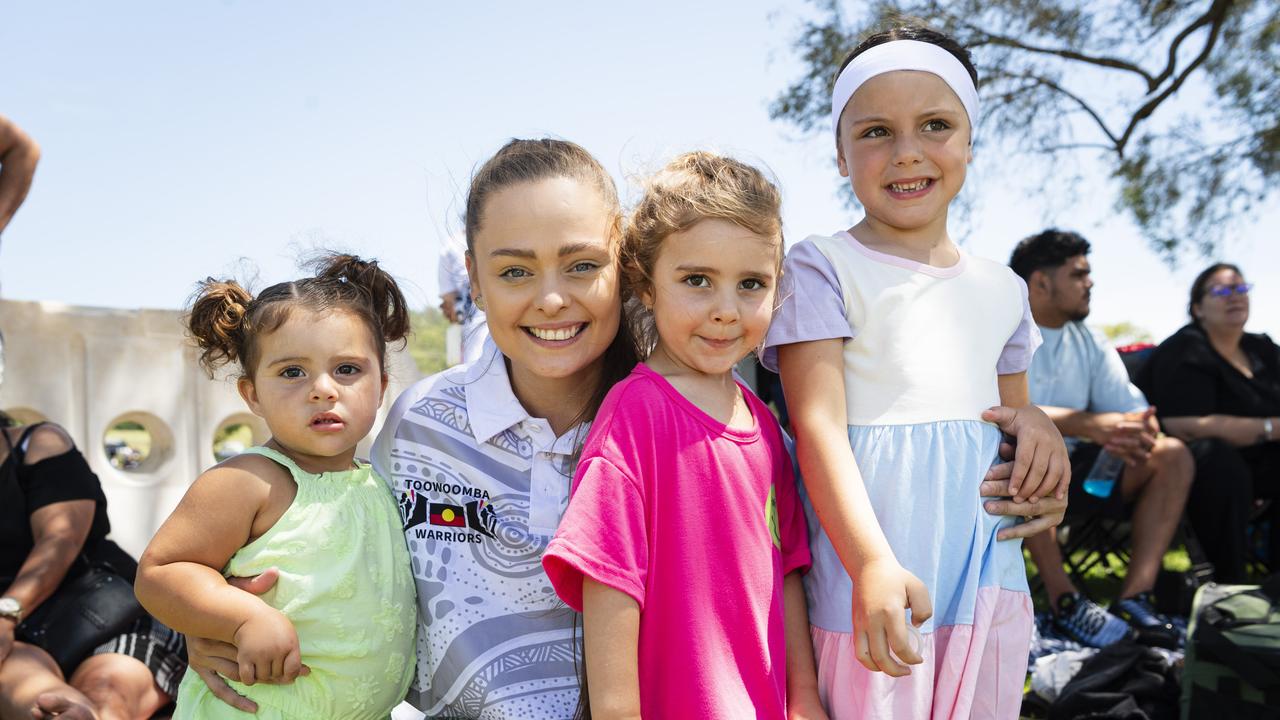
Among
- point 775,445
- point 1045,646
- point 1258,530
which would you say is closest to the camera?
point 775,445

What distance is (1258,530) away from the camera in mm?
6035

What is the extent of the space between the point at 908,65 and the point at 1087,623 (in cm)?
344

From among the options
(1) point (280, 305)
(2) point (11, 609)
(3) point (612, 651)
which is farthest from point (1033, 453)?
(2) point (11, 609)

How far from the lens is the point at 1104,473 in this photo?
5.12m

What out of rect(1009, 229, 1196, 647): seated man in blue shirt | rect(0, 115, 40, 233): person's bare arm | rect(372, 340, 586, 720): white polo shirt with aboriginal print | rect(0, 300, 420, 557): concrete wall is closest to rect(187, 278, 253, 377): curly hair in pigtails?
rect(372, 340, 586, 720): white polo shirt with aboriginal print

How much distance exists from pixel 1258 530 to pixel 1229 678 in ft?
12.1

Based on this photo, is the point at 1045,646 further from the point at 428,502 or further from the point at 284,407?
the point at 284,407

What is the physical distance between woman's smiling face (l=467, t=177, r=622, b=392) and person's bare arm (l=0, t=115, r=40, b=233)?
2804 millimetres

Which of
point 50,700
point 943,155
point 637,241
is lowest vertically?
point 50,700

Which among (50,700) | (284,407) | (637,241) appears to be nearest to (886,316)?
(637,241)

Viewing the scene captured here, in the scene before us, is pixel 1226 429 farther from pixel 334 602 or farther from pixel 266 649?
pixel 266 649

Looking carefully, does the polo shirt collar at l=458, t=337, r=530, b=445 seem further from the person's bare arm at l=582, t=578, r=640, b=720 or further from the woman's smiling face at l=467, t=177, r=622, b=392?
the person's bare arm at l=582, t=578, r=640, b=720

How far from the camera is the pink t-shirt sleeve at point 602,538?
5.10ft

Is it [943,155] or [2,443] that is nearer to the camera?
[943,155]
